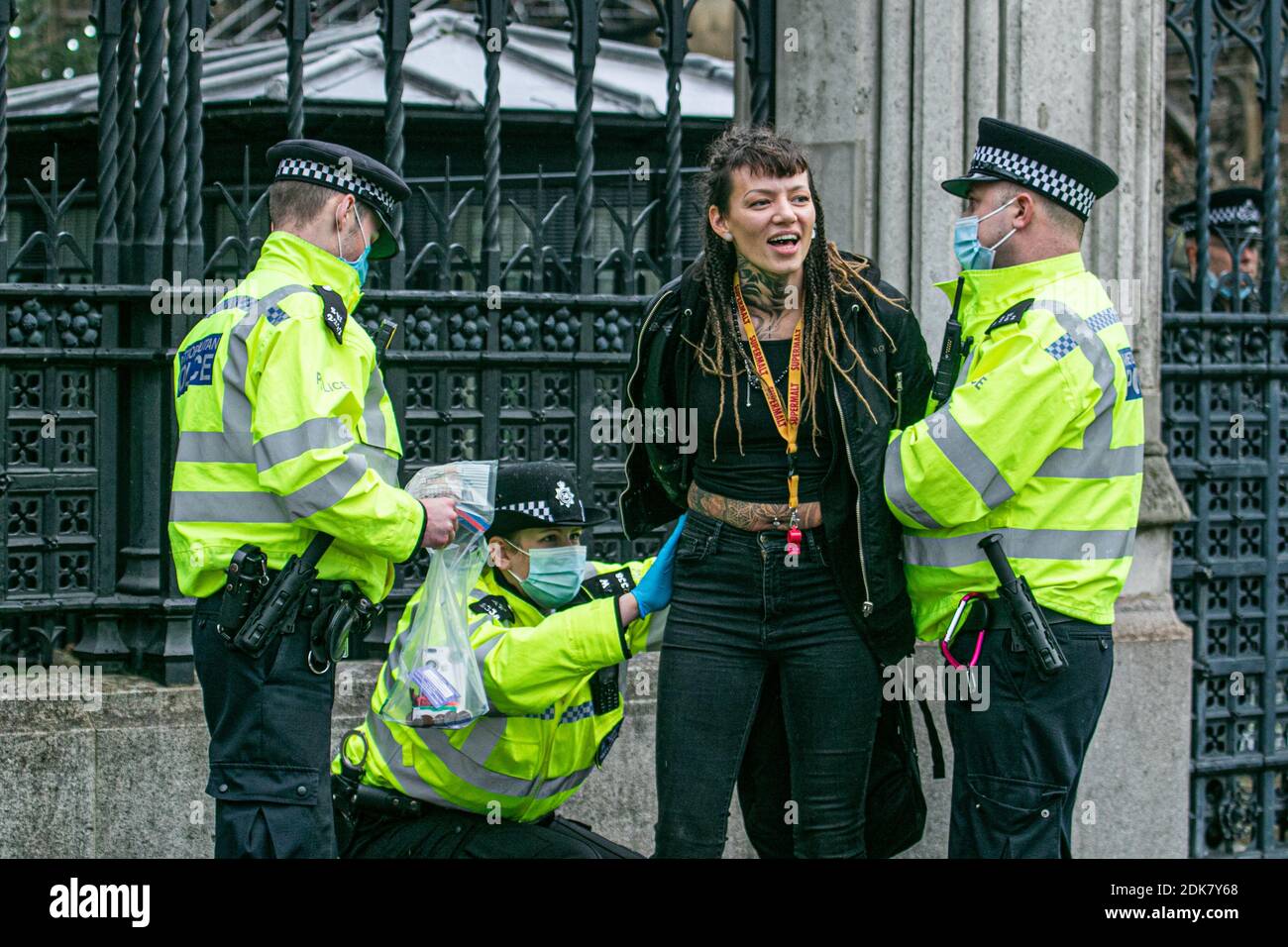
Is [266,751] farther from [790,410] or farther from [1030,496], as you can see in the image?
[1030,496]

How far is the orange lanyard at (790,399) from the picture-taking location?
441 cm

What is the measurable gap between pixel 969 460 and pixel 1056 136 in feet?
7.57

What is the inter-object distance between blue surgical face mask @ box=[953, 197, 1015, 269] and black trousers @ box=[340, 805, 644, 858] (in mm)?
1846

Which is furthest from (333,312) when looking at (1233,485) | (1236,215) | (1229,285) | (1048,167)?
(1236,215)

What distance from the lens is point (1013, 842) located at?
438 cm

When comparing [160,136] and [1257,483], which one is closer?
[160,136]

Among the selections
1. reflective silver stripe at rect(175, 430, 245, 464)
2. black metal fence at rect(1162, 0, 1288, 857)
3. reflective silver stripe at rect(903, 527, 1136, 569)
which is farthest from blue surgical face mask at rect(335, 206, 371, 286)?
black metal fence at rect(1162, 0, 1288, 857)

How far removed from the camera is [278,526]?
14.7ft

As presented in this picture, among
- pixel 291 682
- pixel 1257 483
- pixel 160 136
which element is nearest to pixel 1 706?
pixel 291 682

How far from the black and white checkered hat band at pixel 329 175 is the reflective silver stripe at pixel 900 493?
1.55 meters

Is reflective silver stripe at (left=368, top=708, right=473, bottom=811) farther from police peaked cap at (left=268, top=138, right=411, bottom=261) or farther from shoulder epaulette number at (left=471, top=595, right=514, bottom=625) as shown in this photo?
police peaked cap at (left=268, top=138, right=411, bottom=261)
